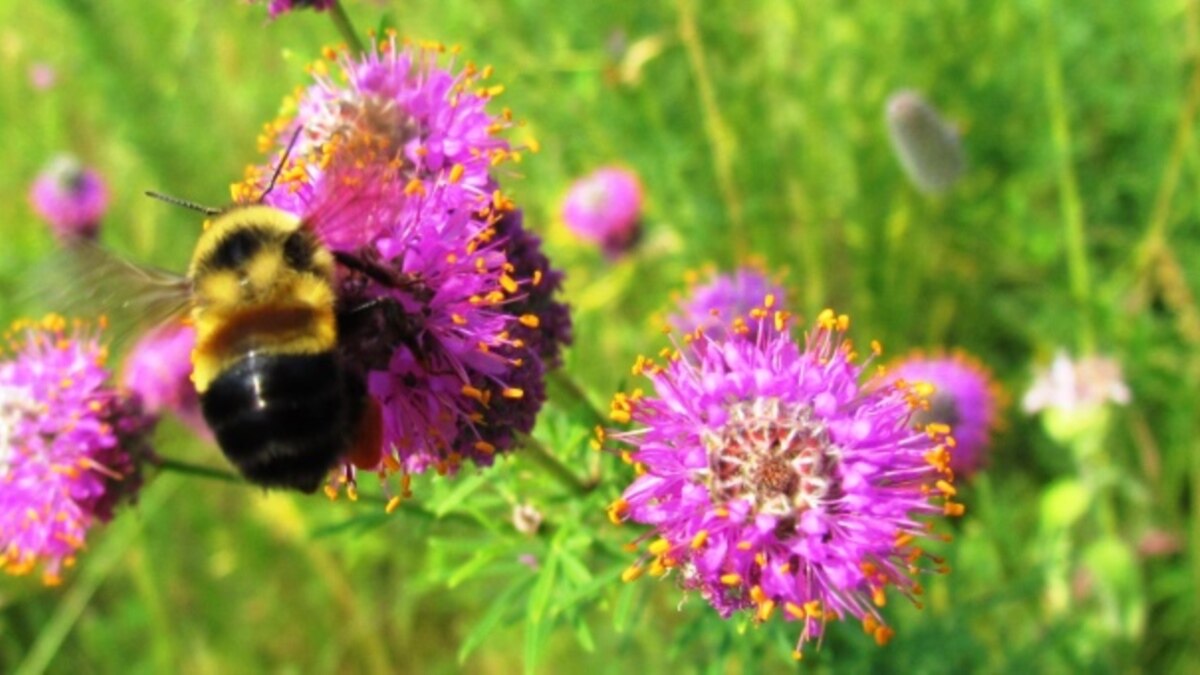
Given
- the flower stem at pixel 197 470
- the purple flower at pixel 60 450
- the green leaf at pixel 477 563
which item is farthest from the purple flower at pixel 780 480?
the purple flower at pixel 60 450

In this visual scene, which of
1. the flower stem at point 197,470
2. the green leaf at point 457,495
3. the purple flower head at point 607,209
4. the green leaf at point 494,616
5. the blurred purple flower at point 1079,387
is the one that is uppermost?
the purple flower head at point 607,209

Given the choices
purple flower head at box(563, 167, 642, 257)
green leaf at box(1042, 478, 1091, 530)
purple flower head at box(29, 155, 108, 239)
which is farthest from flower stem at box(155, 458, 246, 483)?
purple flower head at box(29, 155, 108, 239)

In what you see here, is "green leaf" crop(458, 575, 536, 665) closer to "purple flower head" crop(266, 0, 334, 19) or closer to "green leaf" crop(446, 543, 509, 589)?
"green leaf" crop(446, 543, 509, 589)

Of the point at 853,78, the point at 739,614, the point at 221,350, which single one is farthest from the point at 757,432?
the point at 853,78

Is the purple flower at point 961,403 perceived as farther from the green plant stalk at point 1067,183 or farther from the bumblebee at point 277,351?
the bumblebee at point 277,351

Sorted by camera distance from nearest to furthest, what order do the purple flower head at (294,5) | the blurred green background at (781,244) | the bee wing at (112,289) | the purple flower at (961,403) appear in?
the bee wing at (112,289) → the purple flower head at (294,5) → the purple flower at (961,403) → the blurred green background at (781,244)
